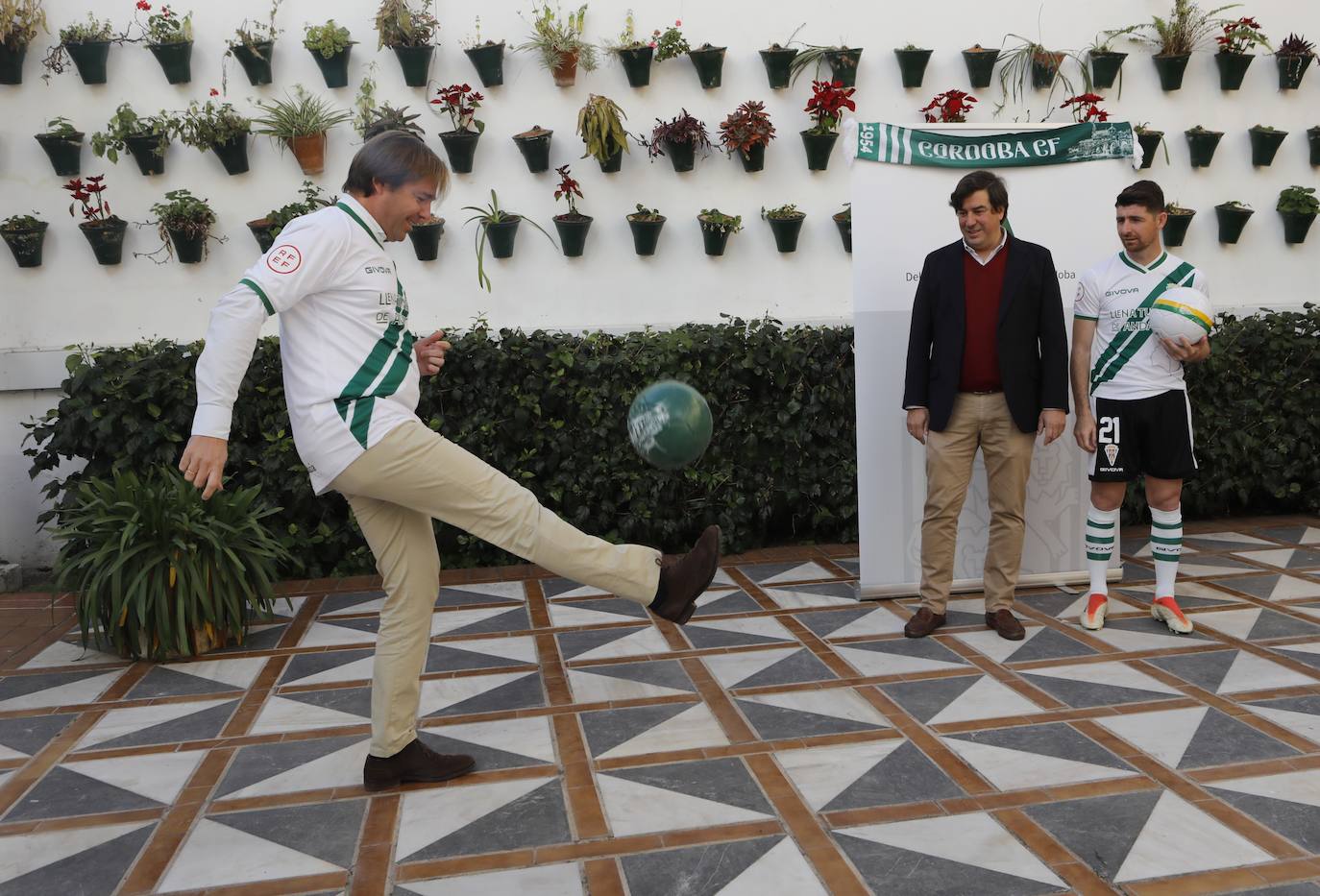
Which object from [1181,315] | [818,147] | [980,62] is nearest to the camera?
[1181,315]

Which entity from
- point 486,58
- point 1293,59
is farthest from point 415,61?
point 1293,59

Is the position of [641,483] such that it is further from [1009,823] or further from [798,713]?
[1009,823]

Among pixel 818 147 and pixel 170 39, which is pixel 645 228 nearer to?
pixel 818 147

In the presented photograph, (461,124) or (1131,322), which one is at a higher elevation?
(461,124)

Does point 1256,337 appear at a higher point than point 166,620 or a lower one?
higher

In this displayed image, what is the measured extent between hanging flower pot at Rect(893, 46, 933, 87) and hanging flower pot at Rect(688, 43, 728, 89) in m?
1.14

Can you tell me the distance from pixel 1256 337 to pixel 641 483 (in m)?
3.82

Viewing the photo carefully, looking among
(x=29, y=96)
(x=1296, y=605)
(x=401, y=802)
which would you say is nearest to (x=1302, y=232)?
(x=1296, y=605)

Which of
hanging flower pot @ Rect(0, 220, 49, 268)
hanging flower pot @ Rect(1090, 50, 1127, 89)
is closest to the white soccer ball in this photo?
hanging flower pot @ Rect(1090, 50, 1127, 89)

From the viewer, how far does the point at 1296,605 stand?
16.6ft

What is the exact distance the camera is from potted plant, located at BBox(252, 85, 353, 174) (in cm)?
655

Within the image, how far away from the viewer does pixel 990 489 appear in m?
4.93

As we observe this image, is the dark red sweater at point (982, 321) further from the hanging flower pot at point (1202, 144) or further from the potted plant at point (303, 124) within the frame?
the potted plant at point (303, 124)

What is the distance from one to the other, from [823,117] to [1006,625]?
3.64m
